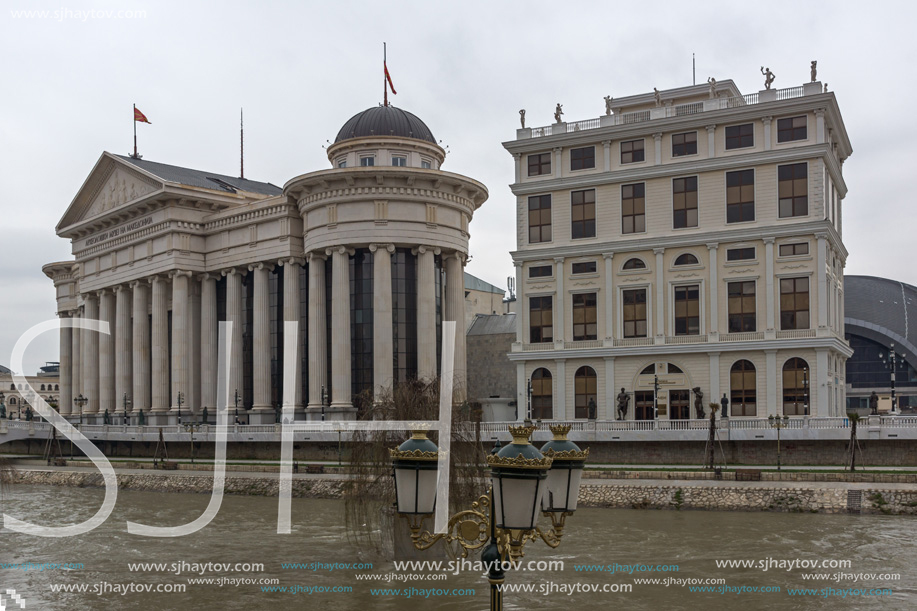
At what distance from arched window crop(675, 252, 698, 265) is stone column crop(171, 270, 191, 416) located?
44.4m

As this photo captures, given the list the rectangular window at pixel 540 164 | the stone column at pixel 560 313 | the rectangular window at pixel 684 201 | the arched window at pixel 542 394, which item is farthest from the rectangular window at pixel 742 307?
the rectangular window at pixel 540 164

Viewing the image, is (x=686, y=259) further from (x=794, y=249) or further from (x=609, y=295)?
(x=794, y=249)

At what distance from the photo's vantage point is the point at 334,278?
244 feet

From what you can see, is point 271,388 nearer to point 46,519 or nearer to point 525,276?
point 525,276

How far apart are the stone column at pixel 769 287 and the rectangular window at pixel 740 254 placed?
0.85m

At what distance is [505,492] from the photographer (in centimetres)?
906

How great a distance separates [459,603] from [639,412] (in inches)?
1552

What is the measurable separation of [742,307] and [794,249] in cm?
450

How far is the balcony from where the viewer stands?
59469 mm

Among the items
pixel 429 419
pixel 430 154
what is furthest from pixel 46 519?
pixel 430 154

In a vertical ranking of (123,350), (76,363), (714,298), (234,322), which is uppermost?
(714,298)

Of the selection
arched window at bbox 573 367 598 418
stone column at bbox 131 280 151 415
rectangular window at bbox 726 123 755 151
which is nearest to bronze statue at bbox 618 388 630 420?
arched window at bbox 573 367 598 418

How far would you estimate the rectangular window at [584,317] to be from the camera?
6362 cm

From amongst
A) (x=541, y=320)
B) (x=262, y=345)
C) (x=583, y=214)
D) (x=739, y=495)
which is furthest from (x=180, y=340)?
(x=739, y=495)
